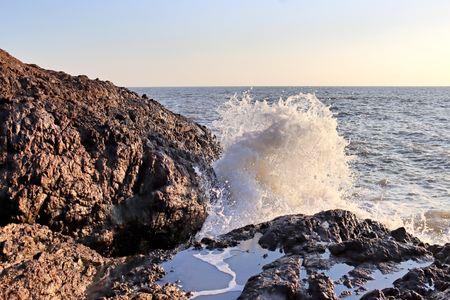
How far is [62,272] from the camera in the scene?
4.27 meters

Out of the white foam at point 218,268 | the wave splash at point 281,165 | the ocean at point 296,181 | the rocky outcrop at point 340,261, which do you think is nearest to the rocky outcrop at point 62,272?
the white foam at point 218,268

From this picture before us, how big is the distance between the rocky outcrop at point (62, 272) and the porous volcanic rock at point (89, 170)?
291 mm

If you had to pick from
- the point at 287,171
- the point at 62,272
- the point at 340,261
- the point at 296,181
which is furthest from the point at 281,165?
the point at 62,272

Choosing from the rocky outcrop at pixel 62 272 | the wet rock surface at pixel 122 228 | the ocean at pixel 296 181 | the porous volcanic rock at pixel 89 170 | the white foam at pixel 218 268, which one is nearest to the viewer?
the rocky outcrop at pixel 62 272

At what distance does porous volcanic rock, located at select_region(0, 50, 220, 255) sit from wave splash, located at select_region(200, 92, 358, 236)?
3.46 ft

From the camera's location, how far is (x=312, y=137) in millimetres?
8438

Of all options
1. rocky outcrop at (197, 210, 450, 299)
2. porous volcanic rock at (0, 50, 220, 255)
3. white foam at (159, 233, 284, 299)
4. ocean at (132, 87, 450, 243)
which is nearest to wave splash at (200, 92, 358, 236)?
ocean at (132, 87, 450, 243)

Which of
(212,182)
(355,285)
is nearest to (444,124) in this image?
(212,182)

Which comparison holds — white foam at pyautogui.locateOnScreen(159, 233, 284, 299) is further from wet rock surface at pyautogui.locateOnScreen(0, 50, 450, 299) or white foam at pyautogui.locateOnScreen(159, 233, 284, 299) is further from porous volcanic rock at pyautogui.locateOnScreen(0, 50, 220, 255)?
porous volcanic rock at pyautogui.locateOnScreen(0, 50, 220, 255)

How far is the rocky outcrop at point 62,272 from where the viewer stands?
3.93 m

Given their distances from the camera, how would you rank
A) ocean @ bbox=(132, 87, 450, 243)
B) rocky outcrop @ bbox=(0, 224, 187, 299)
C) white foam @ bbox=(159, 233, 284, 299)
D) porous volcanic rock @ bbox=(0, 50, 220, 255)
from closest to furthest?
rocky outcrop @ bbox=(0, 224, 187, 299) < white foam @ bbox=(159, 233, 284, 299) < porous volcanic rock @ bbox=(0, 50, 220, 255) < ocean @ bbox=(132, 87, 450, 243)

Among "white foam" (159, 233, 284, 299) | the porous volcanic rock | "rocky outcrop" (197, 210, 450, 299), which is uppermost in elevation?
the porous volcanic rock

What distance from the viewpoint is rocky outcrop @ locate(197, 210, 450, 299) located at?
3990mm

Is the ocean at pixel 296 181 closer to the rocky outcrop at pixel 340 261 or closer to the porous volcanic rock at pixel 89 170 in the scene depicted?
the porous volcanic rock at pixel 89 170
